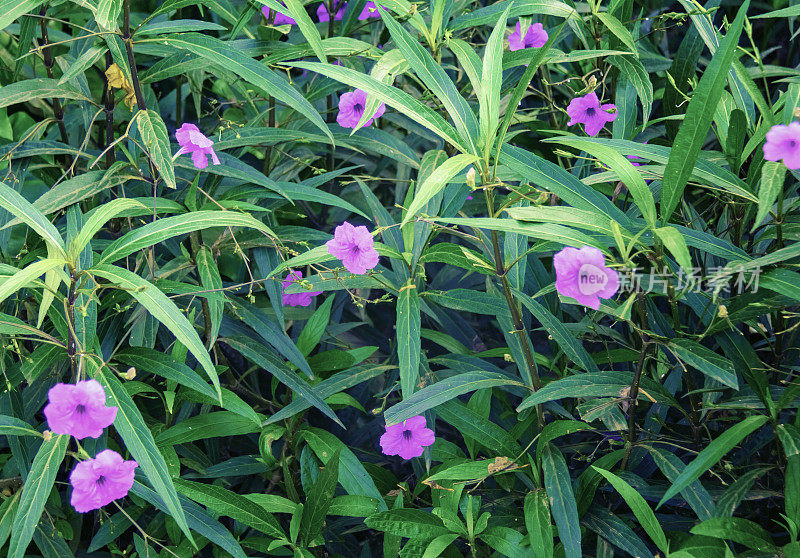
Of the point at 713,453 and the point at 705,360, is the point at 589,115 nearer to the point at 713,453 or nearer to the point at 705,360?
the point at 705,360

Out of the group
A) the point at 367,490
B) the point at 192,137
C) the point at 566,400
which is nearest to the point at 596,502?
the point at 566,400

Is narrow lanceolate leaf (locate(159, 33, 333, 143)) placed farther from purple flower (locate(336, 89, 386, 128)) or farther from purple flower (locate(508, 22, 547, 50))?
purple flower (locate(508, 22, 547, 50))

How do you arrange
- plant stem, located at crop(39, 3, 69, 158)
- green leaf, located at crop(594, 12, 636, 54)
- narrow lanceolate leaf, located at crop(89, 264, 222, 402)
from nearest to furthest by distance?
1. narrow lanceolate leaf, located at crop(89, 264, 222, 402)
2. green leaf, located at crop(594, 12, 636, 54)
3. plant stem, located at crop(39, 3, 69, 158)

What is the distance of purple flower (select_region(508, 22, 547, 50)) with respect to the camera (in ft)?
5.28

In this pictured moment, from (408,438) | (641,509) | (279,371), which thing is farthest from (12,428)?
(641,509)

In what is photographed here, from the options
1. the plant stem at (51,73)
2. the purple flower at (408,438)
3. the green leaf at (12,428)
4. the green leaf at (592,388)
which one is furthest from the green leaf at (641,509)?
the plant stem at (51,73)

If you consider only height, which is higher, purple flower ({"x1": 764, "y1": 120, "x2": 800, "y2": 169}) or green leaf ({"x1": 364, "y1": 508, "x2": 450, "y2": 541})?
purple flower ({"x1": 764, "y1": 120, "x2": 800, "y2": 169})

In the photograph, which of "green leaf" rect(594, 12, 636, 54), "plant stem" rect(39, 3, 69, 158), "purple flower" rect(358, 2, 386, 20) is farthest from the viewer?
"purple flower" rect(358, 2, 386, 20)

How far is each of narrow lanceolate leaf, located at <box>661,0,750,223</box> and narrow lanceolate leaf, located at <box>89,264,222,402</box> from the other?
0.67 m

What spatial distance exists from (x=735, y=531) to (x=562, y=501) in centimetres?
26

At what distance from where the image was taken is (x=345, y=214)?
1.84m

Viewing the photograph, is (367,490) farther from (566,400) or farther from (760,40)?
(760,40)

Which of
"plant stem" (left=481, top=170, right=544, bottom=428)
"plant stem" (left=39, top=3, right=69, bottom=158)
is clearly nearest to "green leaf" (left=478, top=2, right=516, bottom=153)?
"plant stem" (left=481, top=170, right=544, bottom=428)

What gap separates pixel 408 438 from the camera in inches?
51.6
